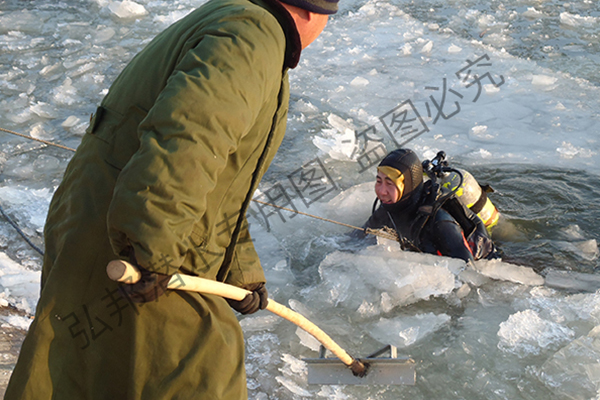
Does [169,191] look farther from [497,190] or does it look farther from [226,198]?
[497,190]

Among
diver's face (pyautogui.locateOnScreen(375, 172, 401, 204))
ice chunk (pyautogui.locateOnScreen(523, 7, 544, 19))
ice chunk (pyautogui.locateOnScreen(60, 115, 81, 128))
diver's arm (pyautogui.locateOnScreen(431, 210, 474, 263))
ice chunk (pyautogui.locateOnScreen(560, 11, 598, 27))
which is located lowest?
ice chunk (pyautogui.locateOnScreen(60, 115, 81, 128))

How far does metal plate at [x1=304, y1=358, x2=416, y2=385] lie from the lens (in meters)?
2.49

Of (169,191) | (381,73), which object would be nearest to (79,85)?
(381,73)

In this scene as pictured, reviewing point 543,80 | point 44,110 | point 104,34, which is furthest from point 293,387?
point 104,34

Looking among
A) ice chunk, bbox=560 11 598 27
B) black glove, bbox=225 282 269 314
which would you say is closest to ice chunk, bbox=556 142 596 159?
ice chunk, bbox=560 11 598 27

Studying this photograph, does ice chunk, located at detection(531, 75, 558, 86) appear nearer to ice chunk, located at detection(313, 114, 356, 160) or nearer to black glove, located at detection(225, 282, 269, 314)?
ice chunk, located at detection(313, 114, 356, 160)

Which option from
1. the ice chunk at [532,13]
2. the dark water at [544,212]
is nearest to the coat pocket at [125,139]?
the dark water at [544,212]

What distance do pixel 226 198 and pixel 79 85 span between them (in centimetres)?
577

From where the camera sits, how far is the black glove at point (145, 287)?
140cm

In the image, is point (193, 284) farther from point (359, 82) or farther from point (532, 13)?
point (532, 13)

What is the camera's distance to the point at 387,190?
4062 mm

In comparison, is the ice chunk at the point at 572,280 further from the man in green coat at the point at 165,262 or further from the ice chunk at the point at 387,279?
the man in green coat at the point at 165,262

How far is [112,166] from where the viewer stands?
1.55 meters

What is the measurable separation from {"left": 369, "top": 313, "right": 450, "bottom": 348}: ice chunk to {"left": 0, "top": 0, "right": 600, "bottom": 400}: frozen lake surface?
0.01 m
